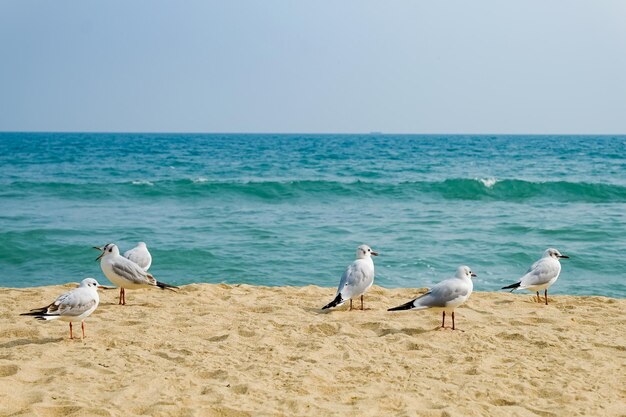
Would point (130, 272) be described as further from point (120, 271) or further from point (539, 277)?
point (539, 277)

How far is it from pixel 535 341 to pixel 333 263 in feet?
20.3

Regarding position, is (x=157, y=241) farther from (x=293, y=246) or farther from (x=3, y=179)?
(x=3, y=179)

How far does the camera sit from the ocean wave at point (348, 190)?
906 inches

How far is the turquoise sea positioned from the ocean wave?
7cm

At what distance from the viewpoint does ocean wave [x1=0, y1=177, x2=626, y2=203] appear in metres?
23.0

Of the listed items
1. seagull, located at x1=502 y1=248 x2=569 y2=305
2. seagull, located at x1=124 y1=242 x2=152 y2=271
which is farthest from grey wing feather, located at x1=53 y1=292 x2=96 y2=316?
seagull, located at x1=502 y1=248 x2=569 y2=305

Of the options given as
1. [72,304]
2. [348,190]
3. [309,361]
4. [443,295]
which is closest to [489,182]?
[348,190]

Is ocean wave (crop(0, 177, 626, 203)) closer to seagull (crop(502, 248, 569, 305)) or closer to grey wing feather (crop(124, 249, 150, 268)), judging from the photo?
grey wing feather (crop(124, 249, 150, 268))

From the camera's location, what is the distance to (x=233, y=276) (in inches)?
443

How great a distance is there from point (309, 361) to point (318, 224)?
11132 mm

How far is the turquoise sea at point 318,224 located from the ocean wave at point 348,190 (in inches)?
2.7

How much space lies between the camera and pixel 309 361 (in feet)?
18.1

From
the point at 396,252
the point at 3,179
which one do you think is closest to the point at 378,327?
the point at 396,252

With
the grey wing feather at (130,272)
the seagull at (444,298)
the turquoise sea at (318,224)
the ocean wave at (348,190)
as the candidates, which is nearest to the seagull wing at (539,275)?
the seagull at (444,298)
